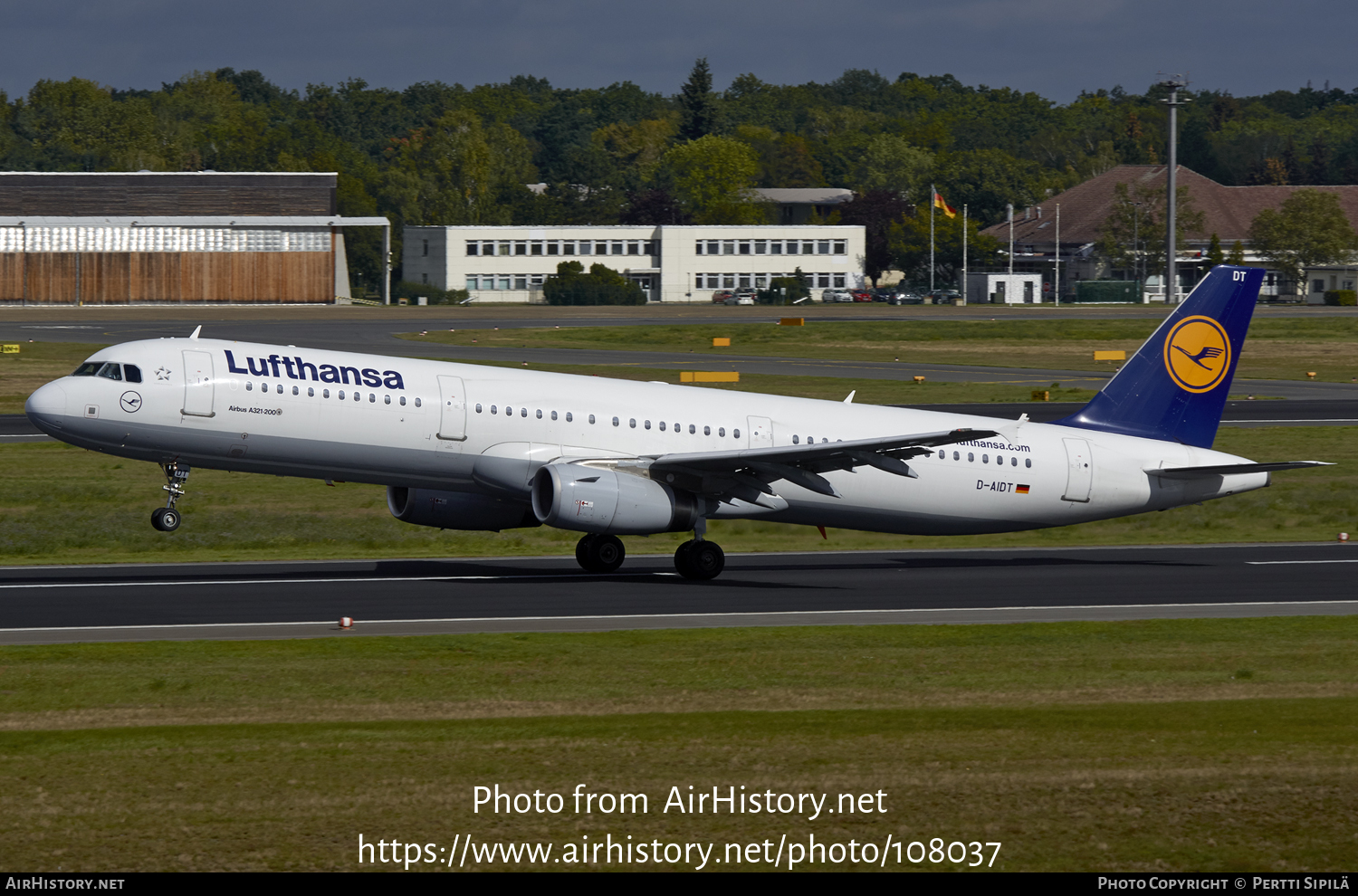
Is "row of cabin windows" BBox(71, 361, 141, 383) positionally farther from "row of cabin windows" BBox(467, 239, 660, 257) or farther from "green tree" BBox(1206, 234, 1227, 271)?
"row of cabin windows" BBox(467, 239, 660, 257)

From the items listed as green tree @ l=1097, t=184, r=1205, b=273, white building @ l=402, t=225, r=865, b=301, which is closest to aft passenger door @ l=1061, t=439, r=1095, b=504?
white building @ l=402, t=225, r=865, b=301

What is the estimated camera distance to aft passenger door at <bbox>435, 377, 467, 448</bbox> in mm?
32594

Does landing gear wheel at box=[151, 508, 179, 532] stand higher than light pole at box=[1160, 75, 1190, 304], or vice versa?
light pole at box=[1160, 75, 1190, 304]

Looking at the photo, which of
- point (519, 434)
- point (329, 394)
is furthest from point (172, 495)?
point (519, 434)

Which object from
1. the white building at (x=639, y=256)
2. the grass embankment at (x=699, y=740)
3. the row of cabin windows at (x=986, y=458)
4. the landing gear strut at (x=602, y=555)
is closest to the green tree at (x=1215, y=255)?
the white building at (x=639, y=256)

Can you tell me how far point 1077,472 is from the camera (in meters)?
36.8

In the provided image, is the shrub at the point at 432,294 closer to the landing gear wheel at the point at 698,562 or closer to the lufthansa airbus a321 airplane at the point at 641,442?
the lufthansa airbus a321 airplane at the point at 641,442

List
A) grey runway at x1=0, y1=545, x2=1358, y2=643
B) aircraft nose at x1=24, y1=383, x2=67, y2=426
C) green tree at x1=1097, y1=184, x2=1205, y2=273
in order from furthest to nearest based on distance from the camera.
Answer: green tree at x1=1097, y1=184, x2=1205, y2=273 → aircraft nose at x1=24, y1=383, x2=67, y2=426 → grey runway at x1=0, y1=545, x2=1358, y2=643

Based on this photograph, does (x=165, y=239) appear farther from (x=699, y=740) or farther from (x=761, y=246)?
Answer: (x=699, y=740)

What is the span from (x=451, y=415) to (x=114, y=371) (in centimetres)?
646

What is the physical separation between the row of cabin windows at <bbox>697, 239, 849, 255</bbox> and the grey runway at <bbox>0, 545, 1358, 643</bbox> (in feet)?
505

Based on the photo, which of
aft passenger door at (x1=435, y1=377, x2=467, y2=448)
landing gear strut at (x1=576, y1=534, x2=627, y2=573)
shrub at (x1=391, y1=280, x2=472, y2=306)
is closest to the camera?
aft passenger door at (x1=435, y1=377, x2=467, y2=448)

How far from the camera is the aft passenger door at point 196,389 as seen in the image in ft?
102
